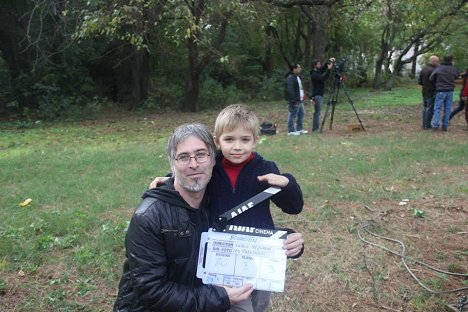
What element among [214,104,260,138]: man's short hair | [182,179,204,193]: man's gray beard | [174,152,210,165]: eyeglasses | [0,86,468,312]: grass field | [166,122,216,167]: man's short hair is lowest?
[0,86,468,312]: grass field

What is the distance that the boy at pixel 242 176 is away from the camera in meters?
2.29

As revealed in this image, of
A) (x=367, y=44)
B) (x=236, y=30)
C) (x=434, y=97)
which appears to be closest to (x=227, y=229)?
(x=434, y=97)

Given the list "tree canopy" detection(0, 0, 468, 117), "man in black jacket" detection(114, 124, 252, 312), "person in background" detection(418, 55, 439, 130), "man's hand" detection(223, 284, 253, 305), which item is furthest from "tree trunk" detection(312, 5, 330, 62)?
"man's hand" detection(223, 284, 253, 305)

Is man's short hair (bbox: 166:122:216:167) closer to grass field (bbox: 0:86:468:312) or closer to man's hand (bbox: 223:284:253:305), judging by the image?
man's hand (bbox: 223:284:253:305)

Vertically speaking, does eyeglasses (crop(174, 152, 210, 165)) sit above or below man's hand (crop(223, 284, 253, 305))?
above

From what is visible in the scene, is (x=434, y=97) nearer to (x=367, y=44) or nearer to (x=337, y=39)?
(x=337, y=39)

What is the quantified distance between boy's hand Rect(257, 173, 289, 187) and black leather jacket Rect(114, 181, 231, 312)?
1.20 ft

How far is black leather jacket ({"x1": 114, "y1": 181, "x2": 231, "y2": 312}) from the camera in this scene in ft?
6.52

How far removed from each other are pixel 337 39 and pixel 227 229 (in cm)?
2950

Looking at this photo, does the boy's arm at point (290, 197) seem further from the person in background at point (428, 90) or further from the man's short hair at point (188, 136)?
the person in background at point (428, 90)

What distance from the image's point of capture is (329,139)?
35.4 ft

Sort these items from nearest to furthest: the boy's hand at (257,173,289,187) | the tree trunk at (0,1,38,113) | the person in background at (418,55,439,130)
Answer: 1. the boy's hand at (257,173,289,187)
2. the person in background at (418,55,439,130)
3. the tree trunk at (0,1,38,113)

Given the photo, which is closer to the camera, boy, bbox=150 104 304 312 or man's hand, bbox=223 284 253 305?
man's hand, bbox=223 284 253 305

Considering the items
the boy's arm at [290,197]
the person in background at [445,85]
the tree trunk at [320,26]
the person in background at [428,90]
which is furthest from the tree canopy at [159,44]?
the boy's arm at [290,197]
